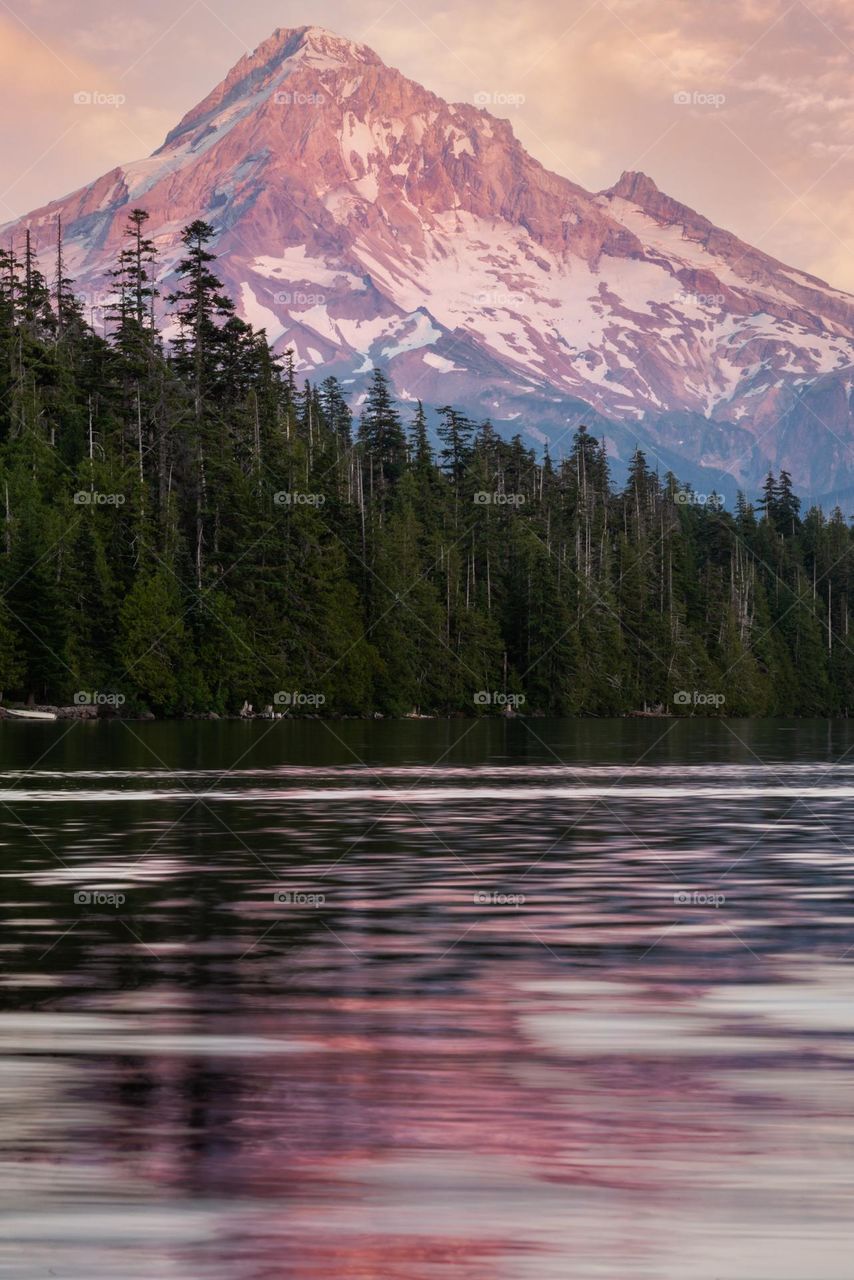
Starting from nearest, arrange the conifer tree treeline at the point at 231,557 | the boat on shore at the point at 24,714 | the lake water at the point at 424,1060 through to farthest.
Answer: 1. the lake water at the point at 424,1060
2. the boat on shore at the point at 24,714
3. the conifer tree treeline at the point at 231,557

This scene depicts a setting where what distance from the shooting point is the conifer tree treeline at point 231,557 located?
117 m

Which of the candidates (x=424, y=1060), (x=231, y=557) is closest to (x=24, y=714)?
(x=231, y=557)

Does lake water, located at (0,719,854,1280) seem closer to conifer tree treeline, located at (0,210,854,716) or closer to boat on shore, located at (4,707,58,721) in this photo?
boat on shore, located at (4,707,58,721)

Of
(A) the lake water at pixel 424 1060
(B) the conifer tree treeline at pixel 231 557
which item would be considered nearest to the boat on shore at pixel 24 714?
(B) the conifer tree treeline at pixel 231 557

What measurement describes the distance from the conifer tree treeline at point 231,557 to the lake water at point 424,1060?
3140 inches

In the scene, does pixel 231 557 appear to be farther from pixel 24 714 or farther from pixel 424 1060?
pixel 424 1060

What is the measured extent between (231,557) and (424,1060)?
120202 millimetres

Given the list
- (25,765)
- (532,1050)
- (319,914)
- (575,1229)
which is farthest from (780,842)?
(25,765)

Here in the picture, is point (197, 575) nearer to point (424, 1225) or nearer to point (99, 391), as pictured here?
point (99, 391)

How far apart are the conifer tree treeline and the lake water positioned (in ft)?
262

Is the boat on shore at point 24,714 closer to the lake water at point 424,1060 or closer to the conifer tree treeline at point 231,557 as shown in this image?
the conifer tree treeline at point 231,557

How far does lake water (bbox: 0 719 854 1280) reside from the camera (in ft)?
29.9

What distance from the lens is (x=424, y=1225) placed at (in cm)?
925

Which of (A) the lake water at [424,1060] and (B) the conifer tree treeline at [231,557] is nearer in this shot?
(A) the lake water at [424,1060]
